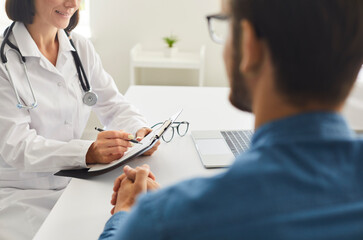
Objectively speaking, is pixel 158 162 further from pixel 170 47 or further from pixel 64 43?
pixel 170 47

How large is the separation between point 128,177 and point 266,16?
1.85 ft

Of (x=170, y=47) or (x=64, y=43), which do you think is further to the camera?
(x=170, y=47)

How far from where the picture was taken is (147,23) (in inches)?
117

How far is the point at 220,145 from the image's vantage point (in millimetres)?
1243

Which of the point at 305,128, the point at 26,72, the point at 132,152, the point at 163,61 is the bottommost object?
the point at 163,61

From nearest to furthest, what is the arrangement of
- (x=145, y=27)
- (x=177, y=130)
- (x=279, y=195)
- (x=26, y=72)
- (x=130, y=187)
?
(x=279, y=195) → (x=130, y=187) → (x=26, y=72) → (x=177, y=130) → (x=145, y=27)

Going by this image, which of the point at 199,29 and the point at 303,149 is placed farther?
the point at 199,29

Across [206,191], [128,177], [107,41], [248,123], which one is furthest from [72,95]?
[107,41]

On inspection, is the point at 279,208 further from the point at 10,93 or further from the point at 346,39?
the point at 10,93

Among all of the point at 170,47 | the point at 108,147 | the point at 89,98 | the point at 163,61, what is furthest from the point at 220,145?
the point at 170,47

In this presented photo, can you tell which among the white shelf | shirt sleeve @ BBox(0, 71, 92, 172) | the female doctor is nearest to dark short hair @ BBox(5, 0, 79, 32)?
the female doctor

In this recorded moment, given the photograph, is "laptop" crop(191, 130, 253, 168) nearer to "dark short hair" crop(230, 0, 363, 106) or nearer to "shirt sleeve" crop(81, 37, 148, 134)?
"shirt sleeve" crop(81, 37, 148, 134)

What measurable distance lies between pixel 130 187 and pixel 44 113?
1.79 feet

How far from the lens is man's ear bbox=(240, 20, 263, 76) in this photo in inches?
18.5
